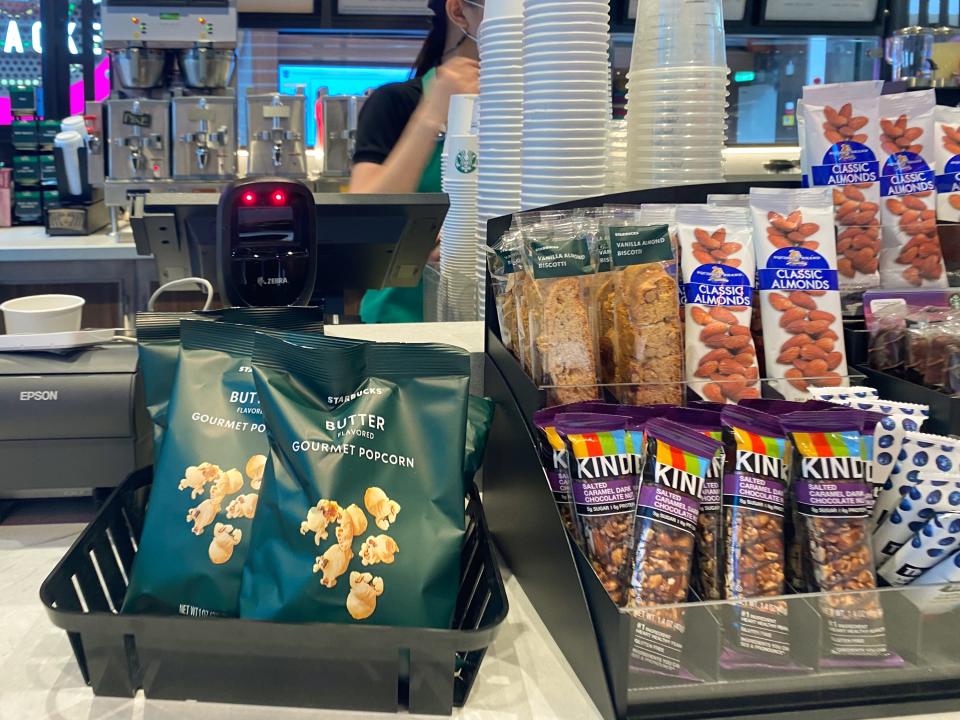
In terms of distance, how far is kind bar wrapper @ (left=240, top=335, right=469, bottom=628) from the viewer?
2.29 feet

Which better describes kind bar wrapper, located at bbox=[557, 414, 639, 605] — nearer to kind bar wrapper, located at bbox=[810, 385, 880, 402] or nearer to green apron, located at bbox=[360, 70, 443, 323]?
kind bar wrapper, located at bbox=[810, 385, 880, 402]

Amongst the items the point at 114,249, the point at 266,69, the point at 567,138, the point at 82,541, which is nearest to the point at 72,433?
the point at 82,541

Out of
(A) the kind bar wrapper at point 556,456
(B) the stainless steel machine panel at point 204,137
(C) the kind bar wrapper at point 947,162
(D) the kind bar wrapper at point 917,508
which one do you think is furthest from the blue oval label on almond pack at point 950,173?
(B) the stainless steel machine panel at point 204,137

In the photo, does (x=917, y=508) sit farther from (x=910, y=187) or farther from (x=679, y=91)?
(x=679, y=91)

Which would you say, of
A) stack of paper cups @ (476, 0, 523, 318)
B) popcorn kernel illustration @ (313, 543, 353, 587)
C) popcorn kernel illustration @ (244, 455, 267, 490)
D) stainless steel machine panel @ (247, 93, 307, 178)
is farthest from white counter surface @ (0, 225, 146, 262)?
popcorn kernel illustration @ (313, 543, 353, 587)

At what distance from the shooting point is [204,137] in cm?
370

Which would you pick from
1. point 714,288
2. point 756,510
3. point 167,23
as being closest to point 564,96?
point 714,288

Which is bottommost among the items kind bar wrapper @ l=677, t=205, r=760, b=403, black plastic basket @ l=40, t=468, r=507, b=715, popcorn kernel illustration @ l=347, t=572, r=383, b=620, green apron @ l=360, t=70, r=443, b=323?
black plastic basket @ l=40, t=468, r=507, b=715

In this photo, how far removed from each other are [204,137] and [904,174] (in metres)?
3.19

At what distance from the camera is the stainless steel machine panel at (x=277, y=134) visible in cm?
373

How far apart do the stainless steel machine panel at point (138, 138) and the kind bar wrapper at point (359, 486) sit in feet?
10.7

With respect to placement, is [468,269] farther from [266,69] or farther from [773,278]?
[266,69]

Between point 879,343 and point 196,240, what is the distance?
108 centimetres

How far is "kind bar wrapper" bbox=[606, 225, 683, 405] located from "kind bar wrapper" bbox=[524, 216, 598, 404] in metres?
0.04
